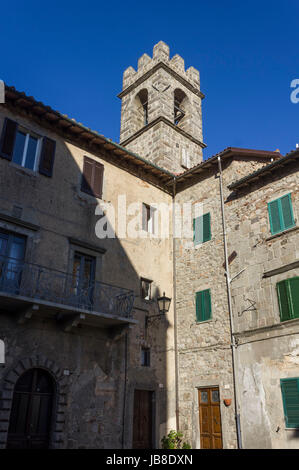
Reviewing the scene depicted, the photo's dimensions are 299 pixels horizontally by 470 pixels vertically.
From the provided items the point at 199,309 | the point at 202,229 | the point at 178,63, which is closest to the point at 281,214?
the point at 202,229

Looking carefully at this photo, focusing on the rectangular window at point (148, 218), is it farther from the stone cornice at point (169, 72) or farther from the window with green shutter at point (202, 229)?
the stone cornice at point (169, 72)

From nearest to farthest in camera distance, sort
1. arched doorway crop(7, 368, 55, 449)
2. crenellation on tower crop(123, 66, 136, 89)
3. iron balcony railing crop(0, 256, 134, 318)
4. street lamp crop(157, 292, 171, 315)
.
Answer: arched doorway crop(7, 368, 55, 449) < iron balcony railing crop(0, 256, 134, 318) < street lamp crop(157, 292, 171, 315) < crenellation on tower crop(123, 66, 136, 89)

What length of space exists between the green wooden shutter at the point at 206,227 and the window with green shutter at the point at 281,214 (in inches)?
108

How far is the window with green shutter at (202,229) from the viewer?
589 inches

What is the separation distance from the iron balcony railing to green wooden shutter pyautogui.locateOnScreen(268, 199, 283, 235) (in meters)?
5.18

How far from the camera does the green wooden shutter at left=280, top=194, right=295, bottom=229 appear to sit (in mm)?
12016

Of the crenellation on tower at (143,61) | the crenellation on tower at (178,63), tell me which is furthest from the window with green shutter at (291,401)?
the crenellation on tower at (143,61)

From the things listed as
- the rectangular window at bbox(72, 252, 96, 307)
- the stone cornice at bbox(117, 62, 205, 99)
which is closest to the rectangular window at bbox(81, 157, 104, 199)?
the rectangular window at bbox(72, 252, 96, 307)

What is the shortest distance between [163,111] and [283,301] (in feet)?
46.1

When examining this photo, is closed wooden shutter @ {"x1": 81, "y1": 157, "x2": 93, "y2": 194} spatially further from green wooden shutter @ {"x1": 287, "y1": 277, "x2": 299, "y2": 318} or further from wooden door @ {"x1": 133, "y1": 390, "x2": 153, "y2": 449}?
green wooden shutter @ {"x1": 287, "y1": 277, "x2": 299, "y2": 318}

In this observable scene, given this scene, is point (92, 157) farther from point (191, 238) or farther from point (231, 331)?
point (231, 331)

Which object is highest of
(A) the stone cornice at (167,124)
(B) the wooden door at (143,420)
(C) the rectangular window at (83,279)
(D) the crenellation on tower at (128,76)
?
(D) the crenellation on tower at (128,76)
